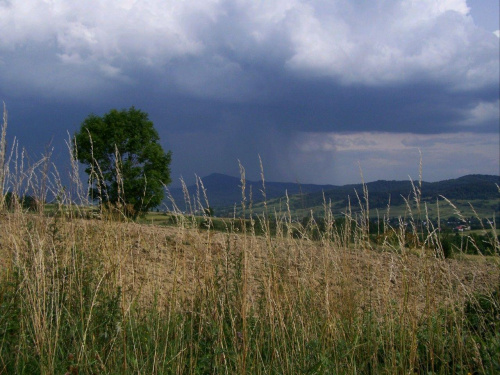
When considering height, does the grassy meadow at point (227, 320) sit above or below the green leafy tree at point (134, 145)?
below

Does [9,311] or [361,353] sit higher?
[9,311]

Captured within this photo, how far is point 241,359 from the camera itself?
2980mm

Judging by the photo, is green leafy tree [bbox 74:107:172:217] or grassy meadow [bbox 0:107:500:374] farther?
green leafy tree [bbox 74:107:172:217]

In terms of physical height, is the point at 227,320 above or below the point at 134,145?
below

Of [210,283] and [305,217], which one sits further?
[305,217]

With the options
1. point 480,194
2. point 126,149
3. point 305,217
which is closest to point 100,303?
point 305,217

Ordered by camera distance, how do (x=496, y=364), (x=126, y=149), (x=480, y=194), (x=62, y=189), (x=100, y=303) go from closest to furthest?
(x=496, y=364), (x=100, y=303), (x=62, y=189), (x=126, y=149), (x=480, y=194)

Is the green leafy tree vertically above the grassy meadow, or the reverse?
the green leafy tree

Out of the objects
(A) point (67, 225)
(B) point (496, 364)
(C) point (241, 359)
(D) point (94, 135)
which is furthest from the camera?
(D) point (94, 135)

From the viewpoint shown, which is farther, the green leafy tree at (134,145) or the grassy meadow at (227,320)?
the green leafy tree at (134,145)

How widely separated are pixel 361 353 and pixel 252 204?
5.52ft

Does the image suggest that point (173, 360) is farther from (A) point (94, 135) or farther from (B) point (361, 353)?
(A) point (94, 135)

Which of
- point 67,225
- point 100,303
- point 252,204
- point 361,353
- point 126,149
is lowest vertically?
point 361,353

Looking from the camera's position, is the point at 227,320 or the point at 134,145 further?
the point at 134,145
